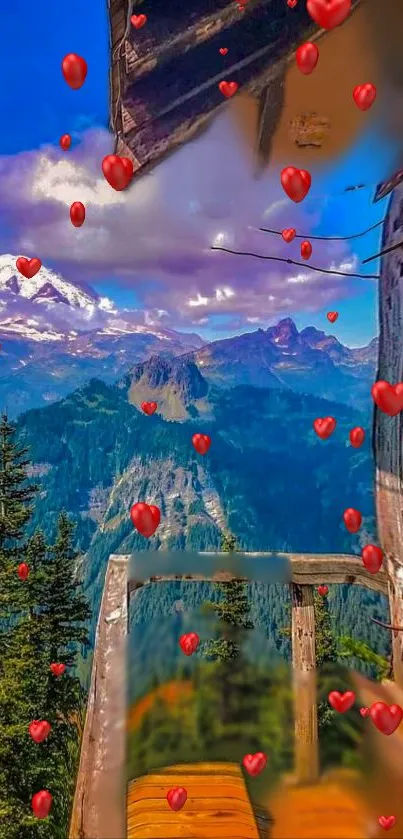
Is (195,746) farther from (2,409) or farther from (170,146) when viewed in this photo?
(2,409)

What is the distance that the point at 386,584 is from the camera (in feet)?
7.14

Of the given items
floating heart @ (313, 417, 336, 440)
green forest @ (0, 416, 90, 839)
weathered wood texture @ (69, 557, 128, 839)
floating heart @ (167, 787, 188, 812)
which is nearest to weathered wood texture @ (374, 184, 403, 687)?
floating heart @ (313, 417, 336, 440)

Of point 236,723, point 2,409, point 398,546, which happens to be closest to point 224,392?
point 2,409

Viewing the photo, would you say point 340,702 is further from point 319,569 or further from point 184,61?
point 184,61

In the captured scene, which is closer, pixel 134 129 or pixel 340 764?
pixel 340 764

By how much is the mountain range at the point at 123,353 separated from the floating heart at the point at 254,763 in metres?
2.66

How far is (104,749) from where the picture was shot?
104 centimetres

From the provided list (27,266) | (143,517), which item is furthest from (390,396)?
(27,266)

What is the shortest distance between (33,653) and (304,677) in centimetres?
197

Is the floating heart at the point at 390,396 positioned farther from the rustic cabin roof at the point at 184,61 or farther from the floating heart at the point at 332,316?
the floating heart at the point at 332,316

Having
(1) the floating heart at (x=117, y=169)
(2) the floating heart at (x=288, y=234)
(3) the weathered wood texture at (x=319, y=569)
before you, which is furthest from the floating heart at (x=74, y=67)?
(3) the weathered wood texture at (x=319, y=569)

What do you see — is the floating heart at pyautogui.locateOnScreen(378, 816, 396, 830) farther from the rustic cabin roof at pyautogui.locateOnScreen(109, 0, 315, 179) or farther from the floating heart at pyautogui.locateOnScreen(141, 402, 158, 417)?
the floating heart at pyautogui.locateOnScreen(141, 402, 158, 417)

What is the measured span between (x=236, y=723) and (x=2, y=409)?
2.94 m

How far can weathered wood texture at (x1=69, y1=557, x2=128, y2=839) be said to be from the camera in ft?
3.22
